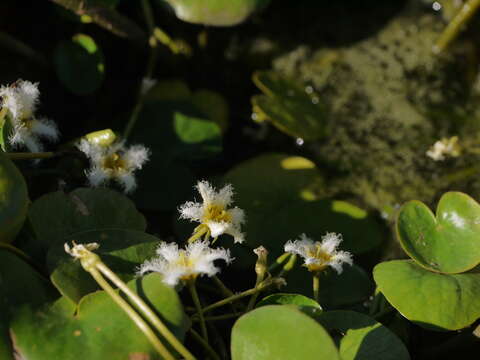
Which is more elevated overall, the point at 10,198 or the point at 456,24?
the point at 456,24

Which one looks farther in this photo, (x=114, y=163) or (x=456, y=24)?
(x=456, y=24)

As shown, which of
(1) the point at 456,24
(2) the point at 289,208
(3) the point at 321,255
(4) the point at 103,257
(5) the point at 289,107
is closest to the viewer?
(4) the point at 103,257

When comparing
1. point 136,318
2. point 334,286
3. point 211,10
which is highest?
point 211,10

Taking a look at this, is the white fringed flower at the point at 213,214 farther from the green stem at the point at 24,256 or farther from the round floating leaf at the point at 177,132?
the round floating leaf at the point at 177,132

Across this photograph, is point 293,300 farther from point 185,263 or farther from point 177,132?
point 177,132

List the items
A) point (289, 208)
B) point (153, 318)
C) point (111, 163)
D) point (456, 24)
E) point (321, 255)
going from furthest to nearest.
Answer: point (456, 24), point (289, 208), point (111, 163), point (321, 255), point (153, 318)

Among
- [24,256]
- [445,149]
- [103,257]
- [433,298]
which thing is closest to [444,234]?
[433,298]
